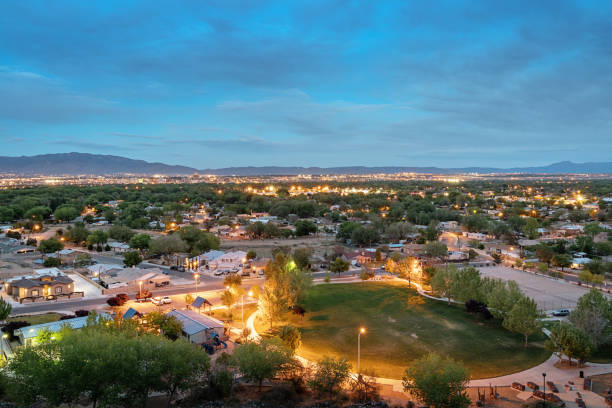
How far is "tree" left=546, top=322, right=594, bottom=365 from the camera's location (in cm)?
2452

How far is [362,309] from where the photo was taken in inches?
1465

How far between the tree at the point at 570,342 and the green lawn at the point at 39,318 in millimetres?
38238

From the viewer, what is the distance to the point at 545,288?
43969 millimetres

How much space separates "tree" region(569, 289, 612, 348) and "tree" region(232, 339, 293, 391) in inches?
838

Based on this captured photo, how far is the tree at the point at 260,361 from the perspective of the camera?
2191 cm

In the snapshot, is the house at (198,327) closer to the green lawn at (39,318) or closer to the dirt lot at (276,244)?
the green lawn at (39,318)

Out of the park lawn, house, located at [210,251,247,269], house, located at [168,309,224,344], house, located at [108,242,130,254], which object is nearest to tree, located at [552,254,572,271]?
house, located at [210,251,247,269]

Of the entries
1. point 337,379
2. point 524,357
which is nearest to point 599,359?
A: point 524,357

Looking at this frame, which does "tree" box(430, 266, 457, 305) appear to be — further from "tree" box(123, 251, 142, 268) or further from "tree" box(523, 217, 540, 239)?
"tree" box(523, 217, 540, 239)

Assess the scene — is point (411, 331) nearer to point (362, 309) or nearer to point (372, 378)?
point (362, 309)

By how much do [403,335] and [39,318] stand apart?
3074 centimetres

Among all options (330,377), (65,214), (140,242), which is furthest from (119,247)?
(330,377)

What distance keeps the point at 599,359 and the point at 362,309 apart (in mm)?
18118

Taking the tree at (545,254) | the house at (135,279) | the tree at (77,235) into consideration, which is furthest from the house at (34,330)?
the tree at (545,254)
